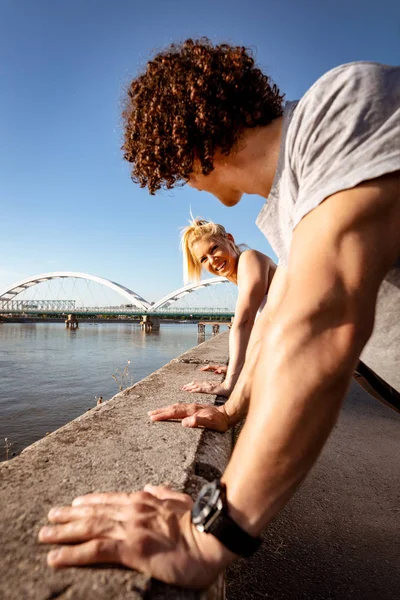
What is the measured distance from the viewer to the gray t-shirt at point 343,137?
76 centimetres

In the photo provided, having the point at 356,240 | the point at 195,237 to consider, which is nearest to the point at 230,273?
the point at 195,237

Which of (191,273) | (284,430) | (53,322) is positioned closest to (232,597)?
(284,430)

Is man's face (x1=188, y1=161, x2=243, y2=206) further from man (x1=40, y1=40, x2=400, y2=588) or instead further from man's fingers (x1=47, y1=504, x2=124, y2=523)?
man's fingers (x1=47, y1=504, x2=124, y2=523)

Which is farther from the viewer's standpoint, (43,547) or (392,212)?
(43,547)

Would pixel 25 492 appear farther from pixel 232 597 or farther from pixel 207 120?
pixel 207 120

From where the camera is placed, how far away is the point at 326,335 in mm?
728

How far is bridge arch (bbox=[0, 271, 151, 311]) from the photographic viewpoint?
63.1 metres

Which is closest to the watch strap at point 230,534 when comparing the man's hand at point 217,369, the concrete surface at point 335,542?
the concrete surface at point 335,542

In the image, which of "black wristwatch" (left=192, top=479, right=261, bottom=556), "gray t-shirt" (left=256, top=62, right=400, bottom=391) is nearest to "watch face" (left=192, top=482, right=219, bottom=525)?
"black wristwatch" (left=192, top=479, right=261, bottom=556)

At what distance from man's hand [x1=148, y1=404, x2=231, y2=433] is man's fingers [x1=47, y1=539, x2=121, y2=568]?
102cm

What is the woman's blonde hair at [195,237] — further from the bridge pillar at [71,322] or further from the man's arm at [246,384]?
the bridge pillar at [71,322]

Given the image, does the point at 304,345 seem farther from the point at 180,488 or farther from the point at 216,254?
the point at 216,254

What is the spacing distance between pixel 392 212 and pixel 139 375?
13809mm

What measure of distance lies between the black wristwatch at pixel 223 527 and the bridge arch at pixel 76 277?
61900 mm
